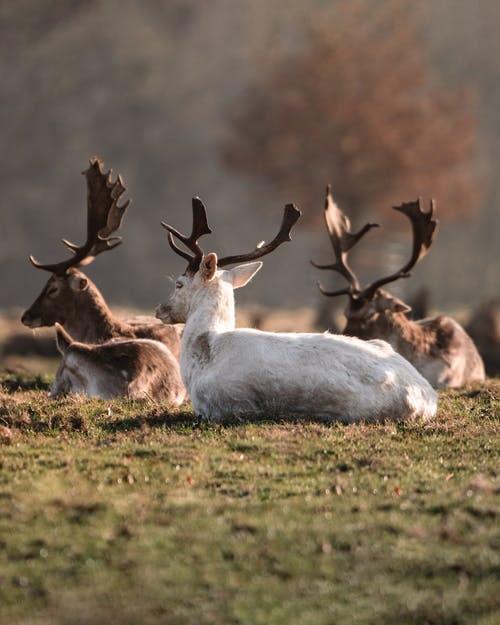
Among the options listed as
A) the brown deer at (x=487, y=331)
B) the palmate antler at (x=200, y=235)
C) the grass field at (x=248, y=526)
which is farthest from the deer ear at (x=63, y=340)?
the brown deer at (x=487, y=331)

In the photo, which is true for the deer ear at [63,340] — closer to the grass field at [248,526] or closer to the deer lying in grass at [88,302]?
the deer lying in grass at [88,302]

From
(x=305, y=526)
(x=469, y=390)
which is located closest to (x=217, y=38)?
(x=469, y=390)

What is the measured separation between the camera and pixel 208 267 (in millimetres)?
10203

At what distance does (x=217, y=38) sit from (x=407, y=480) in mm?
83694

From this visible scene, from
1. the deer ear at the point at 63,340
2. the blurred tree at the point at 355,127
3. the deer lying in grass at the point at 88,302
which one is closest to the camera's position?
the deer ear at the point at 63,340

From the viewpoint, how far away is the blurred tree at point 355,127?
43.8 metres

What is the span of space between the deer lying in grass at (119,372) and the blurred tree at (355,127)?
3218 cm

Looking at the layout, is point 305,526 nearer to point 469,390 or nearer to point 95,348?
point 95,348

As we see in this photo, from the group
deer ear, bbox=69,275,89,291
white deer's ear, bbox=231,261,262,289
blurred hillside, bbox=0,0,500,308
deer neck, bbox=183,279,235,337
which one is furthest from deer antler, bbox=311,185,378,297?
blurred hillside, bbox=0,0,500,308

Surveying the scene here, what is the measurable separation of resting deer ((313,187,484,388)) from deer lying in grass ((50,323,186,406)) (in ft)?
11.9

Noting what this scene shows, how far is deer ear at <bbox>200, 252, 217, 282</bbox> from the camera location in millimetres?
10094

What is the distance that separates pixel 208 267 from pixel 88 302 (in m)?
3.80

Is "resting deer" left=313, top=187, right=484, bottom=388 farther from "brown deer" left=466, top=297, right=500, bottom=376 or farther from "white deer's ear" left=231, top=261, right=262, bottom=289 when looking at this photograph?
"brown deer" left=466, top=297, right=500, bottom=376

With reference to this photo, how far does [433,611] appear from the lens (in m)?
5.46
